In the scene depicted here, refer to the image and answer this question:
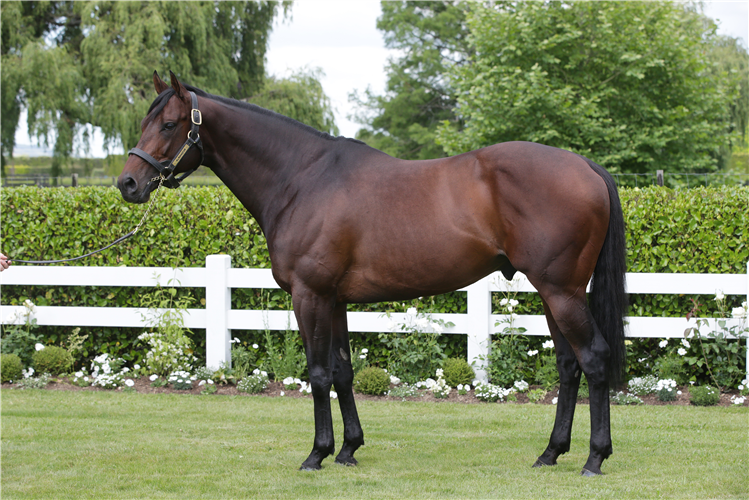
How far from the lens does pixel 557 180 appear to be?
140 inches

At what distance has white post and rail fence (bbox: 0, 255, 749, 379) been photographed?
5.82 m

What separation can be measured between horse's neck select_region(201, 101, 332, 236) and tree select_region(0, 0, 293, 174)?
14596 millimetres

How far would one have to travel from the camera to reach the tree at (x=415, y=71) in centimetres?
3378

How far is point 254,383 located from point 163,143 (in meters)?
3.16

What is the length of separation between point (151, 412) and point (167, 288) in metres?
1.68

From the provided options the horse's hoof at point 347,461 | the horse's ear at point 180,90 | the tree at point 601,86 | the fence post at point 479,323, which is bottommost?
the horse's hoof at point 347,461

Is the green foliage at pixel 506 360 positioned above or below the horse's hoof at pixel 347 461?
above

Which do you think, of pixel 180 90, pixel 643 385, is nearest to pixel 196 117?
pixel 180 90

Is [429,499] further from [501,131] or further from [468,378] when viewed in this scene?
[501,131]

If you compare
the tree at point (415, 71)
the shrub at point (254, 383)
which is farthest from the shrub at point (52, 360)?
the tree at point (415, 71)

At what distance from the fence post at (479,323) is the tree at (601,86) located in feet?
34.7

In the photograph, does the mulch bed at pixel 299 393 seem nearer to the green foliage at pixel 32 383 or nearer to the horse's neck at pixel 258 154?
the green foliage at pixel 32 383

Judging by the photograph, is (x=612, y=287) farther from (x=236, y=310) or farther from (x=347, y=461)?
(x=236, y=310)

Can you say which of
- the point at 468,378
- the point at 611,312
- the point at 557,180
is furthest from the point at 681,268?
the point at 557,180
